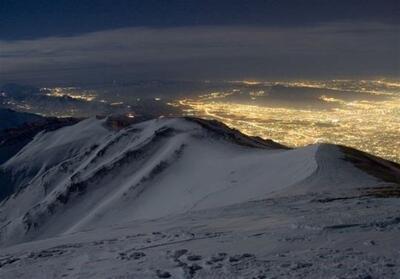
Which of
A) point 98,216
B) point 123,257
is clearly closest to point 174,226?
point 123,257

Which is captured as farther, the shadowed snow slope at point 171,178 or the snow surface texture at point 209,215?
the shadowed snow slope at point 171,178

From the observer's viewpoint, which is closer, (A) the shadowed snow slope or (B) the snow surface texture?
(B) the snow surface texture

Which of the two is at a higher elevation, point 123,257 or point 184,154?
point 123,257

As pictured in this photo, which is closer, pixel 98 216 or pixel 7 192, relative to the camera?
pixel 98 216

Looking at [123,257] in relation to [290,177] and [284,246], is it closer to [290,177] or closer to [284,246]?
[284,246]

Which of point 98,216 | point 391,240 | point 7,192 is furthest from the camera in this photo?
point 7,192
